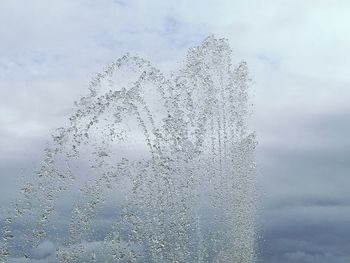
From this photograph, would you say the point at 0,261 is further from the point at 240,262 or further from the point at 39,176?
the point at 240,262

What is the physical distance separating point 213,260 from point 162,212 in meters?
16.4

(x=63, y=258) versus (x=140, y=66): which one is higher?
(x=140, y=66)

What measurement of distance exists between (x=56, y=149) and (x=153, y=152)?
44.3ft

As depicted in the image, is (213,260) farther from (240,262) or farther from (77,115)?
(77,115)

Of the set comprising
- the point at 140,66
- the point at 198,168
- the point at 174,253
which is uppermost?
the point at 140,66

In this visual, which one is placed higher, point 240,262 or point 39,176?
point 39,176

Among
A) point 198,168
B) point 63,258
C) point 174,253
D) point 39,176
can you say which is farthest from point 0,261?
point 198,168

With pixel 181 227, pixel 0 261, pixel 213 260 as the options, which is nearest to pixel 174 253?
pixel 181 227

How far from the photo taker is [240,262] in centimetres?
10956

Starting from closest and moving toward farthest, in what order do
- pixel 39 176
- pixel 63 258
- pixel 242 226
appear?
1. pixel 39 176
2. pixel 242 226
3. pixel 63 258

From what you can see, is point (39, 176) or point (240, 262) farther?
point (240, 262)

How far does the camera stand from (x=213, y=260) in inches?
4353

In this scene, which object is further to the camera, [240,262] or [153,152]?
[240,262]

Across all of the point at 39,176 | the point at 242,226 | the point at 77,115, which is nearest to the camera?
the point at 77,115
